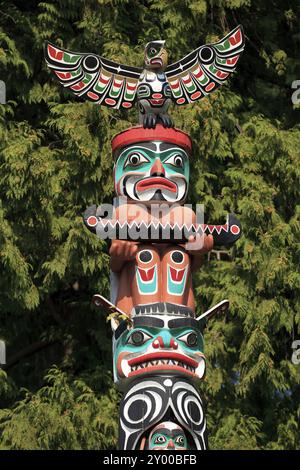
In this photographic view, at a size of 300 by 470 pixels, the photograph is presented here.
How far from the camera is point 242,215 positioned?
39.1 feet

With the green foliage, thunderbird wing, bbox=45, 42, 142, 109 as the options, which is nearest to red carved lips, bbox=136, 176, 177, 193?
thunderbird wing, bbox=45, 42, 142, 109

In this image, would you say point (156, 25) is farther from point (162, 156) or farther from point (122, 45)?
point (162, 156)

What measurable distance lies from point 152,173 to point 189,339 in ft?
4.32

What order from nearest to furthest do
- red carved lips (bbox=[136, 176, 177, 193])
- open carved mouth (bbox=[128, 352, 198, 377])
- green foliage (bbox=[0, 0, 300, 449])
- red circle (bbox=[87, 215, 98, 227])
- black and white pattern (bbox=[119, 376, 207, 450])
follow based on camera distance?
black and white pattern (bbox=[119, 376, 207, 450])
open carved mouth (bbox=[128, 352, 198, 377])
red circle (bbox=[87, 215, 98, 227])
red carved lips (bbox=[136, 176, 177, 193])
green foliage (bbox=[0, 0, 300, 449])

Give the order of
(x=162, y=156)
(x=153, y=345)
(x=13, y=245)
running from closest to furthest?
(x=153, y=345), (x=162, y=156), (x=13, y=245)

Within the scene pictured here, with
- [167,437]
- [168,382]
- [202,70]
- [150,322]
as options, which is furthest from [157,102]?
[167,437]

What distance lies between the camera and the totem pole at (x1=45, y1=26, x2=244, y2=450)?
803cm

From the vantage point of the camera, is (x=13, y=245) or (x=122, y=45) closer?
(x=13, y=245)

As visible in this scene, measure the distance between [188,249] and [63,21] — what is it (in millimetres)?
4922

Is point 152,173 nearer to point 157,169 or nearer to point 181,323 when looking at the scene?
point 157,169

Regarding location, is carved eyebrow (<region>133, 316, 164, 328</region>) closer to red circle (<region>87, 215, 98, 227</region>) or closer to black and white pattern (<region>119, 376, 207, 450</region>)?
black and white pattern (<region>119, 376, 207, 450</region>)

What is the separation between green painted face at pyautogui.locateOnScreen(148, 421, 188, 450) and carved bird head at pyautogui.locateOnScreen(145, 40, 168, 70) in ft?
9.03
